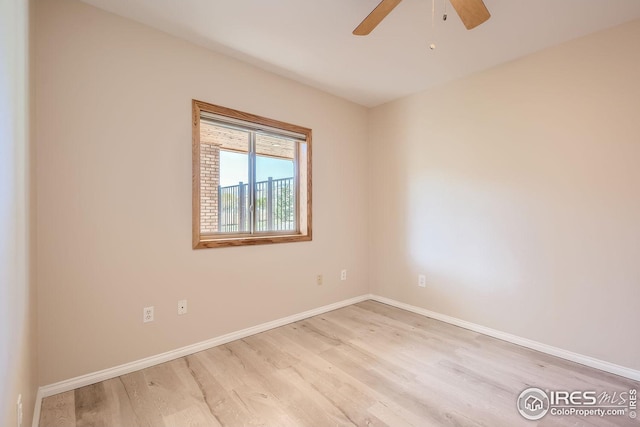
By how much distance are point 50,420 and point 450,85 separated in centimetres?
393

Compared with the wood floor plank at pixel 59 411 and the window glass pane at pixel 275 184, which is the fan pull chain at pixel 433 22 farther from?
the wood floor plank at pixel 59 411

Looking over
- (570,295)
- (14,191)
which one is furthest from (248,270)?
(570,295)

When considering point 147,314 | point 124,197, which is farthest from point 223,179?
point 147,314

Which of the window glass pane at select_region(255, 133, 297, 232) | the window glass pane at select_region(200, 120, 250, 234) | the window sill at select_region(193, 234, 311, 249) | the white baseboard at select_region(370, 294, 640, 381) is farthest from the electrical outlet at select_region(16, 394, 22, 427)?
the white baseboard at select_region(370, 294, 640, 381)

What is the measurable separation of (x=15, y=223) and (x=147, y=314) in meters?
1.18

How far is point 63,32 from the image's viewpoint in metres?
1.82

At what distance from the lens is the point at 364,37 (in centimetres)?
223

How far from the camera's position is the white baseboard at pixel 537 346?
2064mm

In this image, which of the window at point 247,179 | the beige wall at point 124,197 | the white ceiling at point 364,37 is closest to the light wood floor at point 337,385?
the beige wall at point 124,197

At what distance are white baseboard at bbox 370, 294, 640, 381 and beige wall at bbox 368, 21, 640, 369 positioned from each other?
5 centimetres

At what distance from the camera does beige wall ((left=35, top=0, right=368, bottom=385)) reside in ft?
5.90

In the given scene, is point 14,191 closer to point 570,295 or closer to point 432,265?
point 432,265

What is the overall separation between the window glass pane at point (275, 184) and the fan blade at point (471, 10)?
6.15ft

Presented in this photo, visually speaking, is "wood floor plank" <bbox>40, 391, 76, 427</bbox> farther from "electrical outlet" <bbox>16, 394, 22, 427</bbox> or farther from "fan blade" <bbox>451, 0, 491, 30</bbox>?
"fan blade" <bbox>451, 0, 491, 30</bbox>
